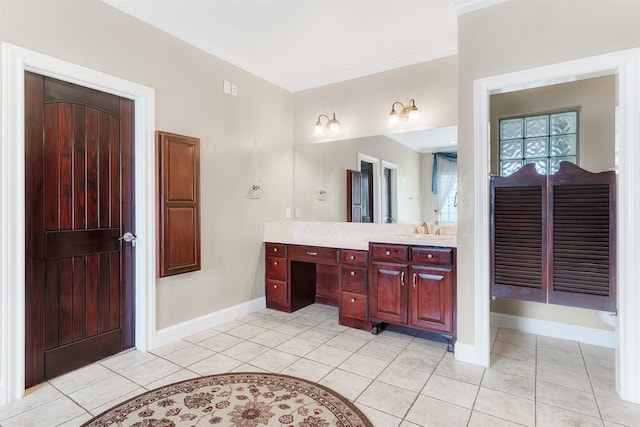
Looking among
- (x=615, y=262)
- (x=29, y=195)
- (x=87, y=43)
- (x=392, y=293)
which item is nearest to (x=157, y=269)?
A: (x=29, y=195)

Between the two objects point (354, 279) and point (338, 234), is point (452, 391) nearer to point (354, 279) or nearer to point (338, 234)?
point (354, 279)

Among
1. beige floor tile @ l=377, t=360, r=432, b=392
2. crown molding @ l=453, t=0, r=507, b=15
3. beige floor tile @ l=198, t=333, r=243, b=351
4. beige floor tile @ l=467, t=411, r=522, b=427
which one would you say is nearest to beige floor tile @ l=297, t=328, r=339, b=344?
beige floor tile @ l=198, t=333, r=243, b=351

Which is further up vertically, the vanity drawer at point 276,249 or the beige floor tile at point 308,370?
the vanity drawer at point 276,249

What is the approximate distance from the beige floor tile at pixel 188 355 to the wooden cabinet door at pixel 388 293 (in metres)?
1.53

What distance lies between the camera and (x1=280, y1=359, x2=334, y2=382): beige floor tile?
2.41 meters

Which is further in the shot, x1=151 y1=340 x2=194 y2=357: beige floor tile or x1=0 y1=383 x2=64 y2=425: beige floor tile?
x1=151 y1=340 x2=194 y2=357: beige floor tile

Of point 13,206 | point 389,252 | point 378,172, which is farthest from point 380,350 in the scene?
point 13,206

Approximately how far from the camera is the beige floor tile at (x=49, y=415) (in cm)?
189

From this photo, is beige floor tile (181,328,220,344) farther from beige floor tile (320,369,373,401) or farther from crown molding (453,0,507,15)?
crown molding (453,0,507,15)

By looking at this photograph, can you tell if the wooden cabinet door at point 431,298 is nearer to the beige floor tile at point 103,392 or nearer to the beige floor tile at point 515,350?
the beige floor tile at point 515,350

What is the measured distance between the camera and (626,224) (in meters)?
2.10

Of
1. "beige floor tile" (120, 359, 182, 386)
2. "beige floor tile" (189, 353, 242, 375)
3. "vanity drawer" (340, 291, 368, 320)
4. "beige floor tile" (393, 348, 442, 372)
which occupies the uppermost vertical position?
"vanity drawer" (340, 291, 368, 320)

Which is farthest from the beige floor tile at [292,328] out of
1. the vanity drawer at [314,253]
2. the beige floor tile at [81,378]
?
the beige floor tile at [81,378]

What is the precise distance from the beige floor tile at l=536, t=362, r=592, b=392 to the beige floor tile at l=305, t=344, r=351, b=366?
1.41m
